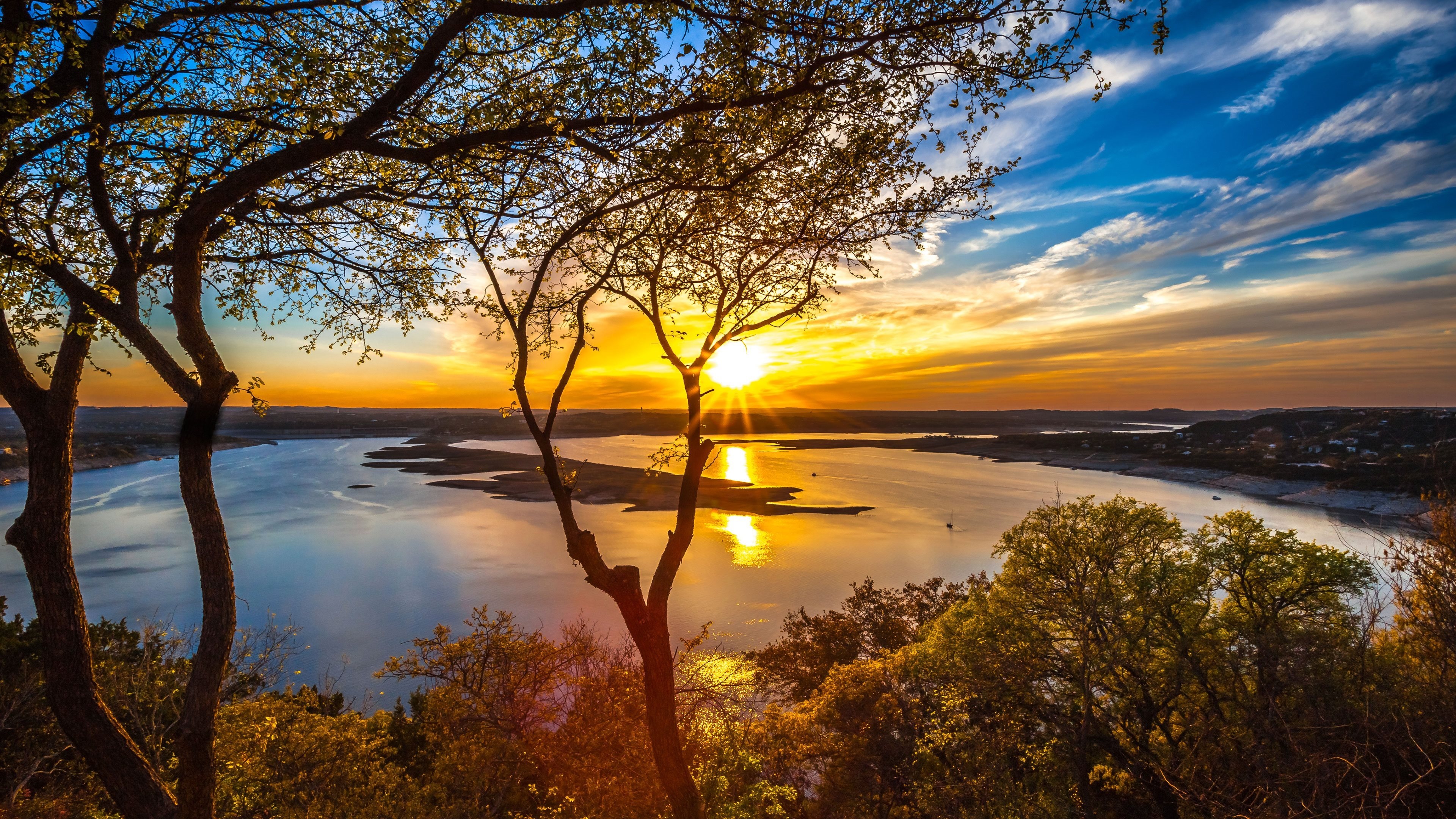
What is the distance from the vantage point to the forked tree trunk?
181 inches

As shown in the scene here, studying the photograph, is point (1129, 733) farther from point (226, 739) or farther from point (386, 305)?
point (226, 739)

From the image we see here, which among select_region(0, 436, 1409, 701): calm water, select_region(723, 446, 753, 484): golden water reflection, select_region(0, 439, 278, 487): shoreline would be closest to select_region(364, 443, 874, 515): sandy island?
select_region(0, 436, 1409, 701): calm water

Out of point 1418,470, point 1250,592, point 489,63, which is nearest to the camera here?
point 489,63

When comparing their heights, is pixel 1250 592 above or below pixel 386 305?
below

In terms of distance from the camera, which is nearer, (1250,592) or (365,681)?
Answer: (1250,592)

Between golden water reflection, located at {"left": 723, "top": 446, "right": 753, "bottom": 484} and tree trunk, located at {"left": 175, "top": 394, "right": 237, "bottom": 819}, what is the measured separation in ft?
181

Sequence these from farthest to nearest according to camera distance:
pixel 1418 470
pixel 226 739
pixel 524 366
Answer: pixel 1418 470 → pixel 226 739 → pixel 524 366

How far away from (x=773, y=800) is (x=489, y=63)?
13542 millimetres

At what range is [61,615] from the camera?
464cm

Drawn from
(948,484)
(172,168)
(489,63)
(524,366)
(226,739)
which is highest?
(489,63)

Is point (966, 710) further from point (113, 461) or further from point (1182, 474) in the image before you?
point (113, 461)

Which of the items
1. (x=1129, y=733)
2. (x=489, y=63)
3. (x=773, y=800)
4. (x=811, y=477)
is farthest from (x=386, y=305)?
(x=811, y=477)

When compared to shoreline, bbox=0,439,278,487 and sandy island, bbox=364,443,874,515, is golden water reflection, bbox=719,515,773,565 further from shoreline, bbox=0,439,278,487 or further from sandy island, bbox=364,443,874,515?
shoreline, bbox=0,439,278,487

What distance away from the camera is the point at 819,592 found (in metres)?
29.3
